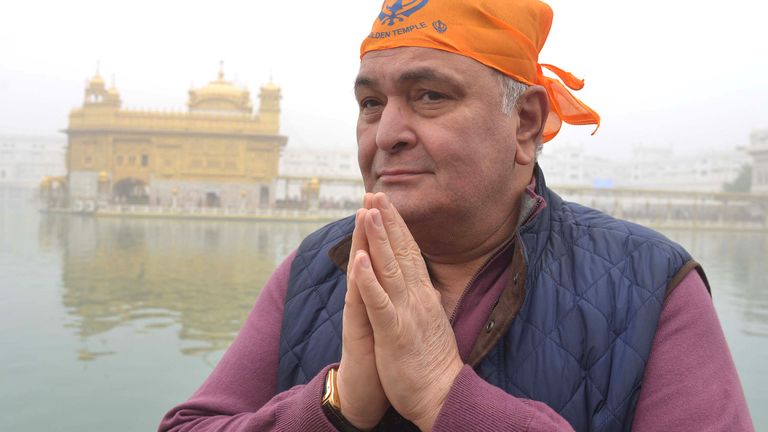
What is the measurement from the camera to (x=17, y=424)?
3262 millimetres

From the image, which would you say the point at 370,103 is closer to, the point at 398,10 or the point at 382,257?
the point at 398,10

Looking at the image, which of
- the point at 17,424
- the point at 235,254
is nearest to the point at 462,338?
the point at 17,424

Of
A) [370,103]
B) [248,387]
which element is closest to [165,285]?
[248,387]

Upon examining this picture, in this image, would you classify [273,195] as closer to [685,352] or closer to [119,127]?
[119,127]

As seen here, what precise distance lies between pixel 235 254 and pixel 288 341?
12048 mm

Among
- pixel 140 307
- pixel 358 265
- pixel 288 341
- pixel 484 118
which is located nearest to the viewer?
pixel 358 265

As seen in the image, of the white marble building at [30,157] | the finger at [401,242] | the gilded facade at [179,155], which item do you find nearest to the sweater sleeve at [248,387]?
the finger at [401,242]

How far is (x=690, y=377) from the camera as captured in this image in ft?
3.09

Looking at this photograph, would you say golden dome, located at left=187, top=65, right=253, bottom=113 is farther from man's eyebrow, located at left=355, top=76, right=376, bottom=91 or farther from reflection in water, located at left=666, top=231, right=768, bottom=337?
man's eyebrow, located at left=355, top=76, right=376, bottom=91

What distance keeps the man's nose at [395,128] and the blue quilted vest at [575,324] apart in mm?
258

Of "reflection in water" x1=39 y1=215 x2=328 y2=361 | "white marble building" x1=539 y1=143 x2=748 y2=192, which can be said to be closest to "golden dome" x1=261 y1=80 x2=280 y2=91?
"reflection in water" x1=39 y1=215 x2=328 y2=361

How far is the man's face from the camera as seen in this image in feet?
3.46

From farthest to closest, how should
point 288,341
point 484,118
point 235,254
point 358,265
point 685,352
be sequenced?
point 235,254 → point 288,341 → point 484,118 → point 685,352 → point 358,265

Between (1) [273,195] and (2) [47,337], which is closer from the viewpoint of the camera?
(2) [47,337]
